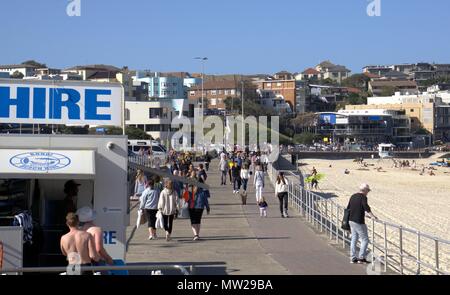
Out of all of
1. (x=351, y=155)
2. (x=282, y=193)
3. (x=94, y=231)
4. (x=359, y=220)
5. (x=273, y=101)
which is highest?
(x=273, y=101)

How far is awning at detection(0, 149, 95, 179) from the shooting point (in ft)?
31.6

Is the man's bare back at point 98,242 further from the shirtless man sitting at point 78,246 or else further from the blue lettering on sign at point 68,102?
the blue lettering on sign at point 68,102

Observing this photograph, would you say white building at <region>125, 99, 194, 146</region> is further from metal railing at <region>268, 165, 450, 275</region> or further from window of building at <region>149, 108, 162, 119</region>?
metal railing at <region>268, 165, 450, 275</region>

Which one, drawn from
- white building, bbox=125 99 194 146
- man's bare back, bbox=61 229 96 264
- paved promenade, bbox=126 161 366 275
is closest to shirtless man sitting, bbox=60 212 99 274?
man's bare back, bbox=61 229 96 264

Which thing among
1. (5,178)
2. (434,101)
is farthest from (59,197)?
(434,101)

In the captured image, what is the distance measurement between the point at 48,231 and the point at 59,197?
18.7 inches

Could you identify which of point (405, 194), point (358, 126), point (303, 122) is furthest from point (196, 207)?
point (303, 122)

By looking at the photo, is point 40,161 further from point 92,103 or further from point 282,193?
point 282,193

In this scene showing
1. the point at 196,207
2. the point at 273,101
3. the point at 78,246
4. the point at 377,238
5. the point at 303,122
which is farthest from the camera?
A: the point at 273,101

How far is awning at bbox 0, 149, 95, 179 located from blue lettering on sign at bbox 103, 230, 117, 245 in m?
0.85

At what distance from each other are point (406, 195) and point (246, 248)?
41.6 metres

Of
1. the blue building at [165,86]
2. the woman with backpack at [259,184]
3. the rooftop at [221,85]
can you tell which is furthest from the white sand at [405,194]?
the rooftop at [221,85]

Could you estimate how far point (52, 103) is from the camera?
413 inches

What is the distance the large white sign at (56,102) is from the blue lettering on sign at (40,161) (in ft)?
2.76
